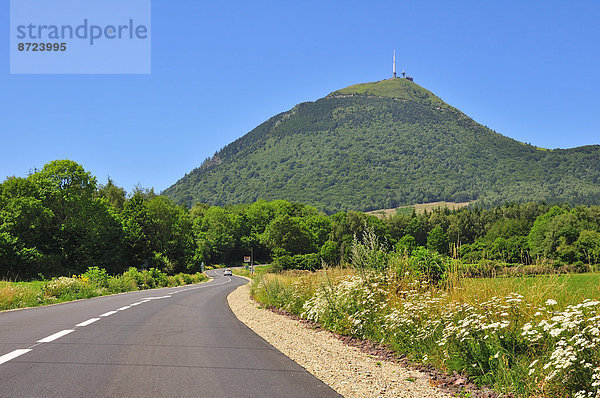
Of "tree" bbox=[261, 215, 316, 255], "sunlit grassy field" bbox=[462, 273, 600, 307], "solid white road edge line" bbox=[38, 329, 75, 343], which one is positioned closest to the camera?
"sunlit grassy field" bbox=[462, 273, 600, 307]

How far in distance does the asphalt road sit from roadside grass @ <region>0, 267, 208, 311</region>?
798 centimetres

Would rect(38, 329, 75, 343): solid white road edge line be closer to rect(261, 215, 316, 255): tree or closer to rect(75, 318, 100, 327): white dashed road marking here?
rect(75, 318, 100, 327): white dashed road marking

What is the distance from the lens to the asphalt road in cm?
567

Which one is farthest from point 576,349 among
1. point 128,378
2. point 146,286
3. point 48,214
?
point 48,214

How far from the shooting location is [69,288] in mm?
26562

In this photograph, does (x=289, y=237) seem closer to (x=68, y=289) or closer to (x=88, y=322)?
(x=68, y=289)

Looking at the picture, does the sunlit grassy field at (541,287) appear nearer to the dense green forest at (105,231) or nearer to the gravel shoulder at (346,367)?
the gravel shoulder at (346,367)

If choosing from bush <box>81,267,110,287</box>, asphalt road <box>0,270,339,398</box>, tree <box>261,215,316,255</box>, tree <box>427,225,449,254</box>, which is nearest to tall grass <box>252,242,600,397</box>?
asphalt road <box>0,270,339,398</box>

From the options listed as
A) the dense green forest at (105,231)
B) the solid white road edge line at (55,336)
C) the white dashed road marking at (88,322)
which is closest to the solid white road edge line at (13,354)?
the solid white road edge line at (55,336)

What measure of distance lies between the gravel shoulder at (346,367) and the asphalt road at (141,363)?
31cm

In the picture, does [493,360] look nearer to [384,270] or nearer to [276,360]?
[276,360]

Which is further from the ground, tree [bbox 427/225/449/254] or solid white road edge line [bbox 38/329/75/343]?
solid white road edge line [bbox 38/329/75/343]

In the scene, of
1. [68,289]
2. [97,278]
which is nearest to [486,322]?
[68,289]

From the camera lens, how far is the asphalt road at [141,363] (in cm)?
567
